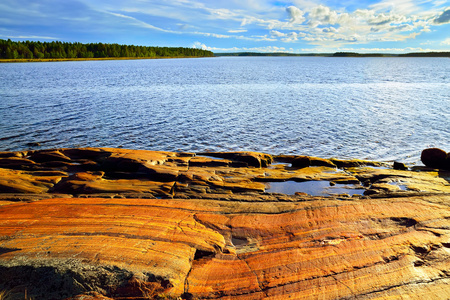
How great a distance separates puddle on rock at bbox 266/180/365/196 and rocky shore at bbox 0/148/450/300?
0.33 feet

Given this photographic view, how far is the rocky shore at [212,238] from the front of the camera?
6.04 m

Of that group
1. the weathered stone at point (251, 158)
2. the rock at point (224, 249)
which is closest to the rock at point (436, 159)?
the rock at point (224, 249)

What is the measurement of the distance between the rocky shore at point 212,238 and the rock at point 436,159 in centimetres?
492

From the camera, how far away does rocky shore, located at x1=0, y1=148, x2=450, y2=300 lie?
6.04m

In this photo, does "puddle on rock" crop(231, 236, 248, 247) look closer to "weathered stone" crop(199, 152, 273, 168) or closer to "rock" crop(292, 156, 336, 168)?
"weathered stone" crop(199, 152, 273, 168)

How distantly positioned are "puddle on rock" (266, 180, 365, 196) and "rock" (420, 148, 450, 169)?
7.57 m

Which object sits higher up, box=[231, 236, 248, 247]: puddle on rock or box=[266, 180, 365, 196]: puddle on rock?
box=[231, 236, 248, 247]: puddle on rock

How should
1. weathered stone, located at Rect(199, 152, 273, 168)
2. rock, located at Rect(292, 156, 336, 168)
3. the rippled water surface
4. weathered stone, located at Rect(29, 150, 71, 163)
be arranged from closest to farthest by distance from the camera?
weathered stone, located at Rect(29, 150, 71, 163) < weathered stone, located at Rect(199, 152, 273, 168) < rock, located at Rect(292, 156, 336, 168) < the rippled water surface

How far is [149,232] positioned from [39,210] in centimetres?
399

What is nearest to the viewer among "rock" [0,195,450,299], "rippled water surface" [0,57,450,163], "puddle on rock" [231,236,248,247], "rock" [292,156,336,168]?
"rock" [0,195,450,299]

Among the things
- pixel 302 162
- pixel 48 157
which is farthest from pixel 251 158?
pixel 48 157

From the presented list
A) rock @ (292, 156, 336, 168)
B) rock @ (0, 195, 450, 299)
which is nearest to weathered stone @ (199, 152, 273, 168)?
rock @ (292, 156, 336, 168)

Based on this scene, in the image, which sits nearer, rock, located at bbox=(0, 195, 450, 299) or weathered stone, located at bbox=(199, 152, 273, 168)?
rock, located at bbox=(0, 195, 450, 299)

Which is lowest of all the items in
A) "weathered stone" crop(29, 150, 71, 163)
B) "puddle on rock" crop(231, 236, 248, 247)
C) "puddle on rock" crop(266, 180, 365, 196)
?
"puddle on rock" crop(266, 180, 365, 196)
